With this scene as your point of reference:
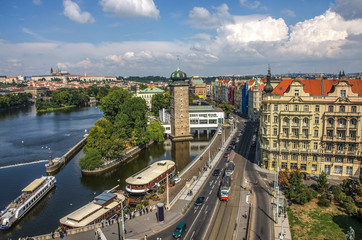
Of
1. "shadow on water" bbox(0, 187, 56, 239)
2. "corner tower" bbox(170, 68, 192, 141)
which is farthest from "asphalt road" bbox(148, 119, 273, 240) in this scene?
"corner tower" bbox(170, 68, 192, 141)

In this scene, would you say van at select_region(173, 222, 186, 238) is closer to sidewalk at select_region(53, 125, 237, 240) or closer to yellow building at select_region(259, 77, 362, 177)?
sidewalk at select_region(53, 125, 237, 240)

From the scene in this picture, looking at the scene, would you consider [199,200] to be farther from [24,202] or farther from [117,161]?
[117,161]

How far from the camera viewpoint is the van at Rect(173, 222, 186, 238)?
1486 inches

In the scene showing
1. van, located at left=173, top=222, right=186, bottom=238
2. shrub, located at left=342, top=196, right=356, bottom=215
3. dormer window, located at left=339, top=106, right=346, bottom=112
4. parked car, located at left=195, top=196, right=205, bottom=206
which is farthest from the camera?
dormer window, located at left=339, top=106, right=346, bottom=112

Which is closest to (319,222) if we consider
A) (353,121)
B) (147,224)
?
(147,224)

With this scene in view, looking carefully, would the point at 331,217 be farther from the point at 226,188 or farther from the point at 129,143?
the point at 129,143

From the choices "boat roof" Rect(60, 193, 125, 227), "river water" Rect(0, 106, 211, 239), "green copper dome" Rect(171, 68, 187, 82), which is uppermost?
"green copper dome" Rect(171, 68, 187, 82)

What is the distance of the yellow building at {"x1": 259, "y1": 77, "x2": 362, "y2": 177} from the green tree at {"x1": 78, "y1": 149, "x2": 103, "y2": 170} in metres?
43.2

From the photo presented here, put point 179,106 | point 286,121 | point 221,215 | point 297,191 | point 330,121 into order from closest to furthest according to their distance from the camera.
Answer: point 221,215 < point 297,191 < point 330,121 < point 286,121 < point 179,106

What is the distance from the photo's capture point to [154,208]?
46969mm

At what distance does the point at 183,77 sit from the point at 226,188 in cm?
6582

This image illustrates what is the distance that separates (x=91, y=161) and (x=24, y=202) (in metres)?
20.8

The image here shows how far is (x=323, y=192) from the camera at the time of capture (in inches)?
2002

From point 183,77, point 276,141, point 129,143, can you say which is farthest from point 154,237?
point 183,77
